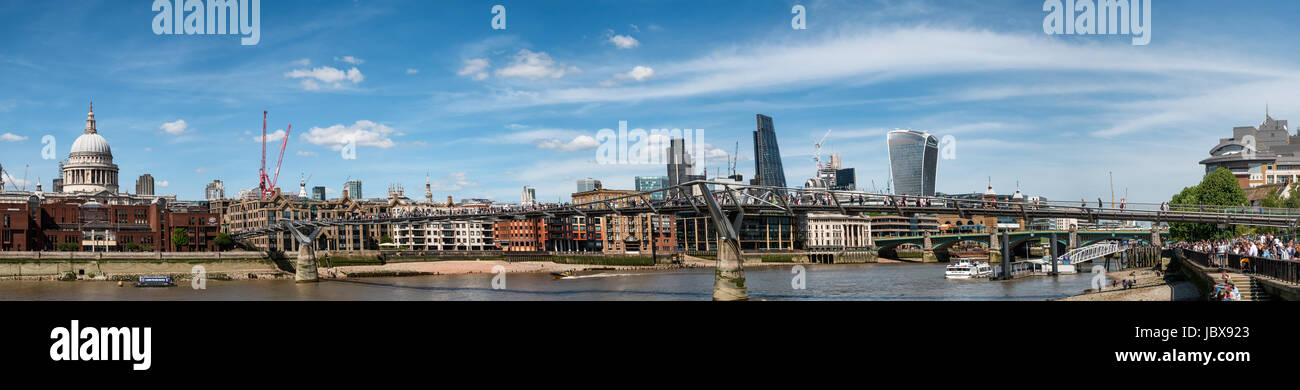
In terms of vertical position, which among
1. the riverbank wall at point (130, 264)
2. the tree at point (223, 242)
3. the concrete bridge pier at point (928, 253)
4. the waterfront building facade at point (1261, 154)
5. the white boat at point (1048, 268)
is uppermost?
the waterfront building facade at point (1261, 154)

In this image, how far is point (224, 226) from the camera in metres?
142

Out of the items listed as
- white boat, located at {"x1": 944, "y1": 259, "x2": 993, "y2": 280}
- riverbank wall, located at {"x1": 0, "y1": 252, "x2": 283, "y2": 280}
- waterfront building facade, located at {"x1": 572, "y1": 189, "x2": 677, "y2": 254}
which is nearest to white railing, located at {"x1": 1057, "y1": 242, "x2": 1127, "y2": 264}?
white boat, located at {"x1": 944, "y1": 259, "x2": 993, "y2": 280}

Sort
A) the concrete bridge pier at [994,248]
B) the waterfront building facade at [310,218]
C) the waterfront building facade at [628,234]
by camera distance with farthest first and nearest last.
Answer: the waterfront building facade at [628,234] < the waterfront building facade at [310,218] < the concrete bridge pier at [994,248]

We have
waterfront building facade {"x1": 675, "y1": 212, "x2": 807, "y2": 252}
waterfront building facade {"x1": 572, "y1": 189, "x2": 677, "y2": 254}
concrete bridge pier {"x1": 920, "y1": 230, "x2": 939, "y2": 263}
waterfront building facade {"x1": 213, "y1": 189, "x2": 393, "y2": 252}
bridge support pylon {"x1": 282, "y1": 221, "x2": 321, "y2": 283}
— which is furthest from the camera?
waterfront building facade {"x1": 675, "y1": 212, "x2": 807, "y2": 252}

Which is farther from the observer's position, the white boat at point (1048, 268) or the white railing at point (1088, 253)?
the white railing at point (1088, 253)

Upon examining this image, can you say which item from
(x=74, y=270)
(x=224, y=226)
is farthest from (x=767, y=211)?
(x=224, y=226)

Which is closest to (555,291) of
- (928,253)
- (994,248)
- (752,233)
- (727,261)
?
(727,261)

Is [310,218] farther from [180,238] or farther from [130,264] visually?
[130,264]

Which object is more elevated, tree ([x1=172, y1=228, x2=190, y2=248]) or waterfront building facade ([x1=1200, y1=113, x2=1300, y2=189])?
waterfront building facade ([x1=1200, y1=113, x2=1300, y2=189])

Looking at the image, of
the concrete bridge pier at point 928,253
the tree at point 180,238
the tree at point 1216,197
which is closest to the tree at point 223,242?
the tree at point 180,238

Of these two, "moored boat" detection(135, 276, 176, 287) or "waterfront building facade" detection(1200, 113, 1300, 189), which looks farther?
"waterfront building facade" detection(1200, 113, 1300, 189)

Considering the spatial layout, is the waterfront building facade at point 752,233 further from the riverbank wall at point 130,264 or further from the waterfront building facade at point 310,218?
the riverbank wall at point 130,264

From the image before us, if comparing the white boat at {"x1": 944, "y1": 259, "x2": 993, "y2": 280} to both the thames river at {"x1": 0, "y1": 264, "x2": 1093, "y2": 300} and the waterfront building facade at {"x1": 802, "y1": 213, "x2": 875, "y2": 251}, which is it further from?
the waterfront building facade at {"x1": 802, "y1": 213, "x2": 875, "y2": 251}
